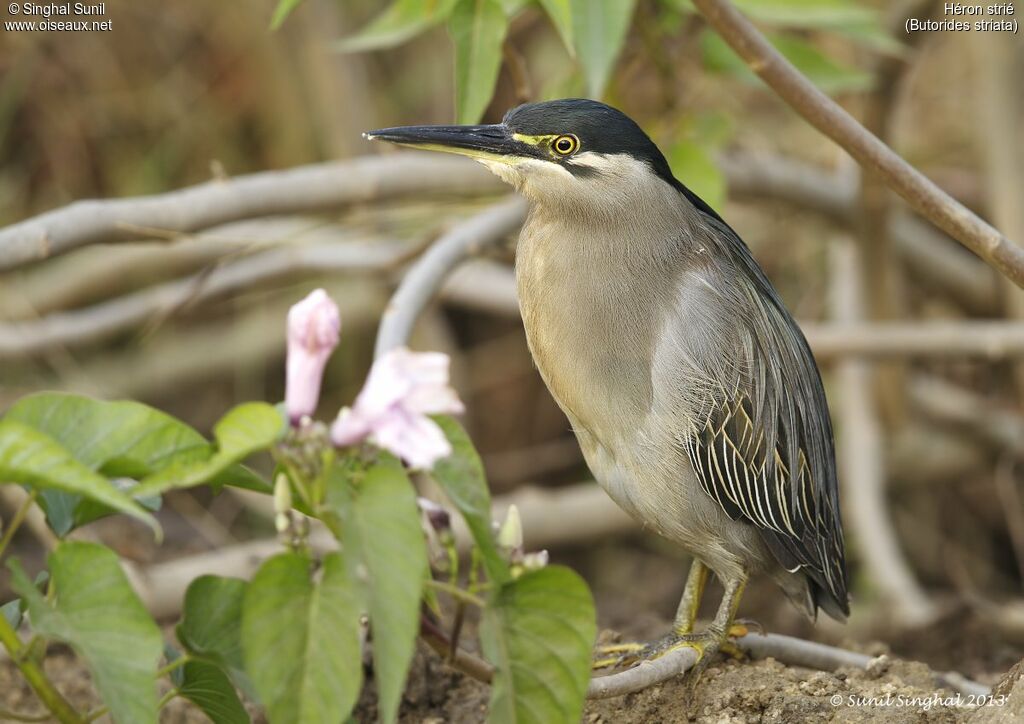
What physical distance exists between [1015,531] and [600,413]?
10.9 ft

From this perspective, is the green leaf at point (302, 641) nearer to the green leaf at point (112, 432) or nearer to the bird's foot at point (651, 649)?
the green leaf at point (112, 432)

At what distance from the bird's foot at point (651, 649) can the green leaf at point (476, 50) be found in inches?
45.1

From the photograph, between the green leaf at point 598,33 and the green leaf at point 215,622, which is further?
the green leaf at point 598,33

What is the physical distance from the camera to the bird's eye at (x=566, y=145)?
8.51 feet

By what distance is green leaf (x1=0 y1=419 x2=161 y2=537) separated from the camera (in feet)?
4.85

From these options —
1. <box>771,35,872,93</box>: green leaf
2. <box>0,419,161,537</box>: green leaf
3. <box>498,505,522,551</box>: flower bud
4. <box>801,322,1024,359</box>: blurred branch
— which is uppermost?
<box>771,35,872,93</box>: green leaf

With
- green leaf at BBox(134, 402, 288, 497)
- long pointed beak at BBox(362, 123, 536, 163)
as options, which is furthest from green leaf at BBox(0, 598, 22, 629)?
long pointed beak at BBox(362, 123, 536, 163)

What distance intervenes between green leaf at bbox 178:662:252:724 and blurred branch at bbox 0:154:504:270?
1104 mm

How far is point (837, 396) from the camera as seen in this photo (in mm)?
5629

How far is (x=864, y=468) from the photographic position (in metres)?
5.09

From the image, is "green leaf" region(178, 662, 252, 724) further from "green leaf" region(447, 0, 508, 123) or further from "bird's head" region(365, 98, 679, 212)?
"green leaf" region(447, 0, 508, 123)

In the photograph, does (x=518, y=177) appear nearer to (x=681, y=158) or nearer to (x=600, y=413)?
(x=600, y=413)

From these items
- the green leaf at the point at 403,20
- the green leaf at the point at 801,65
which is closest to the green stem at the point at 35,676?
the green leaf at the point at 403,20

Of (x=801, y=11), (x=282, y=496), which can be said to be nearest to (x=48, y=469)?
(x=282, y=496)
